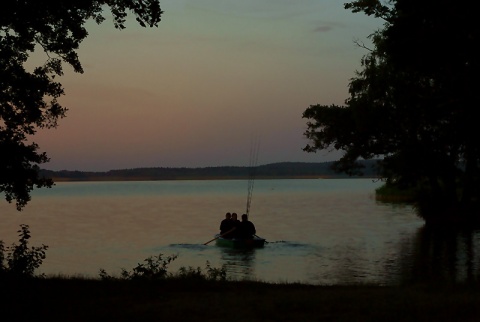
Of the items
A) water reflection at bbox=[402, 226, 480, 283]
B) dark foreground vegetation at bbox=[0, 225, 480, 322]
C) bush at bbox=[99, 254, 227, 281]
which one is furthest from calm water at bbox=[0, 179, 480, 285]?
dark foreground vegetation at bbox=[0, 225, 480, 322]

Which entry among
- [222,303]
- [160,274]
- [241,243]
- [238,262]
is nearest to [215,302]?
[222,303]

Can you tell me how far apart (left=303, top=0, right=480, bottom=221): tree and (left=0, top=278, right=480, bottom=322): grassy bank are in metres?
9.47

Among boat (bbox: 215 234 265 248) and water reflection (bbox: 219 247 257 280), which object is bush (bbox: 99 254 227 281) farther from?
boat (bbox: 215 234 265 248)

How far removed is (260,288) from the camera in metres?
16.8

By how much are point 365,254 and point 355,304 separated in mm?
25402

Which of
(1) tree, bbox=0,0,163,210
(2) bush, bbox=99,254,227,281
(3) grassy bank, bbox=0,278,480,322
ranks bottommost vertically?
(2) bush, bbox=99,254,227,281

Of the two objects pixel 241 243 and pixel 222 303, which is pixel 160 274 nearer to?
pixel 222 303

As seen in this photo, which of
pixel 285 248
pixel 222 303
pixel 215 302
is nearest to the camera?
pixel 222 303

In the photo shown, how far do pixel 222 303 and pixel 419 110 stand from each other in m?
21.9

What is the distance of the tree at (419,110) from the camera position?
909 inches

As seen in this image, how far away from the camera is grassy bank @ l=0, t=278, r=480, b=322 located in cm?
1264

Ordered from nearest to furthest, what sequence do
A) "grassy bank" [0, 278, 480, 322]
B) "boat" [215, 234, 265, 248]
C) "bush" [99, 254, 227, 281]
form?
"grassy bank" [0, 278, 480, 322], "bush" [99, 254, 227, 281], "boat" [215, 234, 265, 248]

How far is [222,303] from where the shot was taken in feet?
45.3

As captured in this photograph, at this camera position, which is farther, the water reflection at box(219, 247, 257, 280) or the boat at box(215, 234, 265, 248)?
the boat at box(215, 234, 265, 248)
